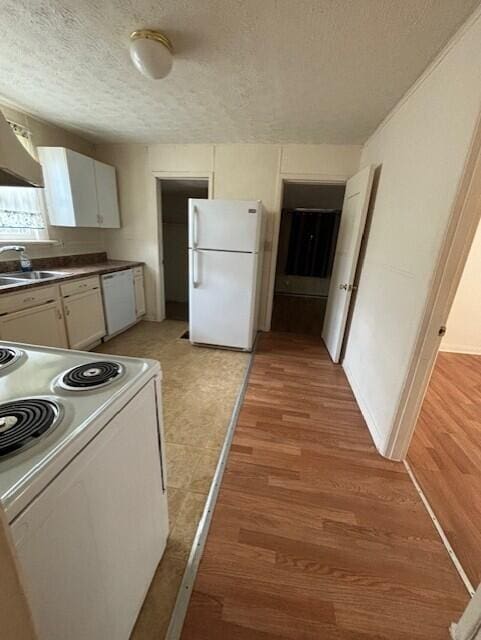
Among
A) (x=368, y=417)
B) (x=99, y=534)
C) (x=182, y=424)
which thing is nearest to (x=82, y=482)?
(x=99, y=534)

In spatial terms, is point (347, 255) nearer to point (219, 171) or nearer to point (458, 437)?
point (458, 437)

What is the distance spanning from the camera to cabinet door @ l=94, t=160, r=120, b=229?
3198 millimetres

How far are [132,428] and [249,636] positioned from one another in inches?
35.3

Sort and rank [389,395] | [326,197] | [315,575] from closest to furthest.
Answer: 1. [315,575]
2. [389,395]
3. [326,197]

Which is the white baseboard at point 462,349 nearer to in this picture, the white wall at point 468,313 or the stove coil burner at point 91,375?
the white wall at point 468,313

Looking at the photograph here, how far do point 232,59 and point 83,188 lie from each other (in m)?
2.19

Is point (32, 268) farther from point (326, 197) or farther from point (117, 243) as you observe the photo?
point (326, 197)

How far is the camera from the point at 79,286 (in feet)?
8.65

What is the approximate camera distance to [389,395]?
1.68 m

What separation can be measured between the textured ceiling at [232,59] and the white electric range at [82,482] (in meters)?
1.72

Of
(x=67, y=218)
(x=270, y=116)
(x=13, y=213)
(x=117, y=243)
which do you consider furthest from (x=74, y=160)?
(x=270, y=116)

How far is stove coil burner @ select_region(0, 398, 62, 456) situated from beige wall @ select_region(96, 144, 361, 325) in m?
3.08

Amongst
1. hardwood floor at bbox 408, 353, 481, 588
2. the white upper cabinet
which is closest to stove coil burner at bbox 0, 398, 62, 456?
hardwood floor at bbox 408, 353, 481, 588

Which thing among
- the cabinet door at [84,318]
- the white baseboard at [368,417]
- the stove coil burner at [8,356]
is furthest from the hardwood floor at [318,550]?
the cabinet door at [84,318]
